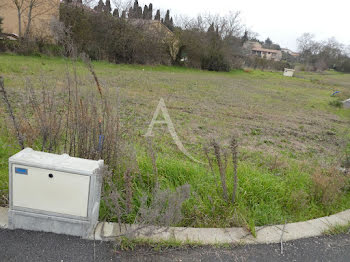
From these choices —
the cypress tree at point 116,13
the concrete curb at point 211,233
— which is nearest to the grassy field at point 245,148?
the concrete curb at point 211,233

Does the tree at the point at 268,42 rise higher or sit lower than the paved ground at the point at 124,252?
higher

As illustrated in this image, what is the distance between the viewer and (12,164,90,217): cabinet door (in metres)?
2.03

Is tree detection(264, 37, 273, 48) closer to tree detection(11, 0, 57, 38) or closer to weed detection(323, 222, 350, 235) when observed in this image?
tree detection(11, 0, 57, 38)

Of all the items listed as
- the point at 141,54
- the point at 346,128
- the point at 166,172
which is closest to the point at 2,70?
the point at 166,172

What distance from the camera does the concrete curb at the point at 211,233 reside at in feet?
7.12

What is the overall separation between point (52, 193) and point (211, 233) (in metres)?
1.27

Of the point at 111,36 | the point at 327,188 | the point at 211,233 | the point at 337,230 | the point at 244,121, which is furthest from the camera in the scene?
the point at 111,36

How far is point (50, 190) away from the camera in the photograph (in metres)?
2.07

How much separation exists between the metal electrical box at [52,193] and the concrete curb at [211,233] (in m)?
0.17

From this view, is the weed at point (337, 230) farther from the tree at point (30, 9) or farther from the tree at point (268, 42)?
the tree at point (268, 42)

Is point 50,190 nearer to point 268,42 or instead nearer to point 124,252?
point 124,252

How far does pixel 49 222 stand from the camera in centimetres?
213

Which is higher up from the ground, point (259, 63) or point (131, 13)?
point (131, 13)
